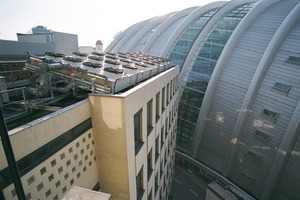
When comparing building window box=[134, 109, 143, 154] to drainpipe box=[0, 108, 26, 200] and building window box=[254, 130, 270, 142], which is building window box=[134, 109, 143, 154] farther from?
building window box=[254, 130, 270, 142]

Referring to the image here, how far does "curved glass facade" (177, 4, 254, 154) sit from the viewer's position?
30875 millimetres

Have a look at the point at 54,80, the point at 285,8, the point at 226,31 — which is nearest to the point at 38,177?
the point at 54,80

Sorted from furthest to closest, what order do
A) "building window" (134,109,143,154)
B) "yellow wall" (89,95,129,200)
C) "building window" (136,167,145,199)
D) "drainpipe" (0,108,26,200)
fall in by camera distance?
"building window" (136,167,145,199) → "building window" (134,109,143,154) → "yellow wall" (89,95,129,200) → "drainpipe" (0,108,26,200)

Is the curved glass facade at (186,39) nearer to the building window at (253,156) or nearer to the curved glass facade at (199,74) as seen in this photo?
the curved glass facade at (199,74)

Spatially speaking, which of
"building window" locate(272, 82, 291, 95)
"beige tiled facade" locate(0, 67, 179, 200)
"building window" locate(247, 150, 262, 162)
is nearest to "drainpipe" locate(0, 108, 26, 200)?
"beige tiled facade" locate(0, 67, 179, 200)

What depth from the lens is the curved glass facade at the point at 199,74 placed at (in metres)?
30.9

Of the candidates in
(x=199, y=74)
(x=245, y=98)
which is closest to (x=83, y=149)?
(x=245, y=98)

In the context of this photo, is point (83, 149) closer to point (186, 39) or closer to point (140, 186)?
point (140, 186)

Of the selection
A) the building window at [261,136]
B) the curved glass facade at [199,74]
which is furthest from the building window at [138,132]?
the curved glass facade at [199,74]

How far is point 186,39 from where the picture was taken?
123 feet

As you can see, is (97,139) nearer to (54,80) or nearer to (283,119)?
(54,80)

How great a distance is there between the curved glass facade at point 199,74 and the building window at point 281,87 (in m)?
9.35

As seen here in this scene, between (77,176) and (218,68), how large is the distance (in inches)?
1008

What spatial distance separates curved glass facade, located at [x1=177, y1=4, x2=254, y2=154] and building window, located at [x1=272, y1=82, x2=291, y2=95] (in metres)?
9.35
